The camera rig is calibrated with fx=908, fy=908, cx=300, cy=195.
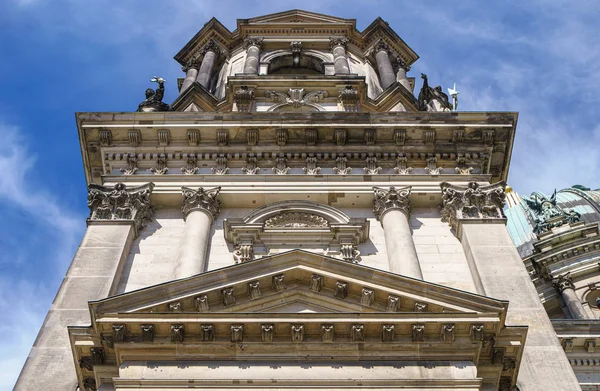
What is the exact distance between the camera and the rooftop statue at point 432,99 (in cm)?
3130

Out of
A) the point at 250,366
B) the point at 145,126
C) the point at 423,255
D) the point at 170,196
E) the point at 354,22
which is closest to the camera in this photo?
the point at 250,366

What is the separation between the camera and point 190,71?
36.1 metres

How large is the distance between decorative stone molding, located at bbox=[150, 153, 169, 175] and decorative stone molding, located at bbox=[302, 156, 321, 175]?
12.7ft

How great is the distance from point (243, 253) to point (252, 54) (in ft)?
51.3

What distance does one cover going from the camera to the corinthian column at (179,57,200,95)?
34.7 m

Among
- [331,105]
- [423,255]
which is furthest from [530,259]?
[423,255]

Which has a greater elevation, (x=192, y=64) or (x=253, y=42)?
(x=253, y=42)

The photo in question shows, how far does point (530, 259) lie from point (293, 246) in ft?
116

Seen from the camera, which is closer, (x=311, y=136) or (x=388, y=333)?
(x=388, y=333)

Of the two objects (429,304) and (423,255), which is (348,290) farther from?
(423,255)

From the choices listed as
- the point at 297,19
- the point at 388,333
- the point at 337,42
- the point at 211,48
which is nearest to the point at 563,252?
the point at 337,42

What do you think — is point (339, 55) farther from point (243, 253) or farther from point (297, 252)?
point (297, 252)

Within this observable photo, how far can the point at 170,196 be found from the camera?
24.0 metres

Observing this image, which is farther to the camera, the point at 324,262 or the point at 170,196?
the point at 170,196
